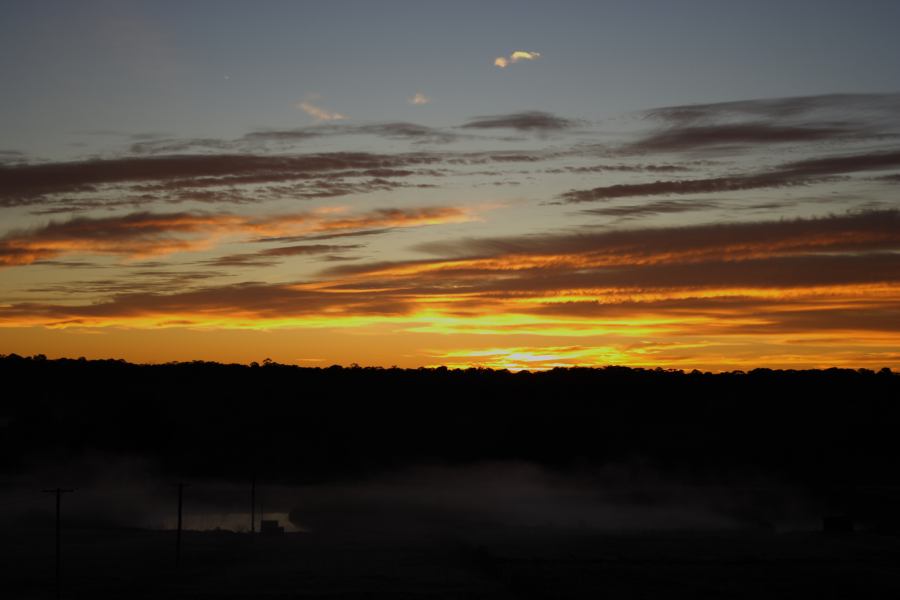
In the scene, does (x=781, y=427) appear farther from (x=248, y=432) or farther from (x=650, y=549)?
(x=650, y=549)

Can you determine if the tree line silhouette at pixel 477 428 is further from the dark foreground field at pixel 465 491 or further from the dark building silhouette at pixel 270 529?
the dark building silhouette at pixel 270 529

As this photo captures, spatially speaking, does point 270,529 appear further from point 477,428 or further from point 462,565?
point 477,428

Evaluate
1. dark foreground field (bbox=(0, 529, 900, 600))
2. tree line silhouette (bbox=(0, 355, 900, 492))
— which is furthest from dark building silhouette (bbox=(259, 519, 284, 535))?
tree line silhouette (bbox=(0, 355, 900, 492))

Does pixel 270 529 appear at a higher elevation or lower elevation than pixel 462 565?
higher

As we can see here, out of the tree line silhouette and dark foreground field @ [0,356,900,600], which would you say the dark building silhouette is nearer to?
dark foreground field @ [0,356,900,600]

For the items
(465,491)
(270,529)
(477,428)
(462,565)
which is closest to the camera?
(462,565)

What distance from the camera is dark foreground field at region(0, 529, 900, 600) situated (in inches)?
2063

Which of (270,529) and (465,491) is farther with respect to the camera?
(465,491)

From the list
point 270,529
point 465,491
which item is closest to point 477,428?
point 465,491

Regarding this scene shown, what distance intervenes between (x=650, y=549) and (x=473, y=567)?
1245 centimetres

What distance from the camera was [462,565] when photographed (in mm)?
61781

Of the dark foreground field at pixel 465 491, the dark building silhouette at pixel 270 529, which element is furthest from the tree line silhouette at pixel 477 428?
the dark building silhouette at pixel 270 529

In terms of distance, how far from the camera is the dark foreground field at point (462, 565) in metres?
52.4

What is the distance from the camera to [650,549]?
68.2m
